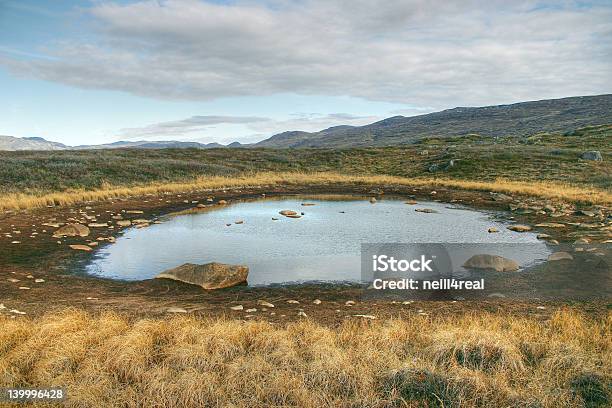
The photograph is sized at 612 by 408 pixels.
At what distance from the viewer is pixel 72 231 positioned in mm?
18078

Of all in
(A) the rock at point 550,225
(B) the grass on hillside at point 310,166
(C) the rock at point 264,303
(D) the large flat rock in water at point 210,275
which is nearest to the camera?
(C) the rock at point 264,303

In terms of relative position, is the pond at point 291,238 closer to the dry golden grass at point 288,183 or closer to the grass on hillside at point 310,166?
the dry golden grass at point 288,183

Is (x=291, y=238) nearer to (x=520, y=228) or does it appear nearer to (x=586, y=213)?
(x=520, y=228)

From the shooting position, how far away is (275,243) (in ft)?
56.0

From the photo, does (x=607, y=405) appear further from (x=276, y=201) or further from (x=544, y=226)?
(x=276, y=201)

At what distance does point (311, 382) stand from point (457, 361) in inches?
89.8

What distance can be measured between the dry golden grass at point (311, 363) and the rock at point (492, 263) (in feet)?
15.2

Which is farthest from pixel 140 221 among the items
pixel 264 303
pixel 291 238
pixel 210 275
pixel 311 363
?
pixel 311 363

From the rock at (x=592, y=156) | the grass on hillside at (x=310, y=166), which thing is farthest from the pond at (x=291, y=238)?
the rock at (x=592, y=156)

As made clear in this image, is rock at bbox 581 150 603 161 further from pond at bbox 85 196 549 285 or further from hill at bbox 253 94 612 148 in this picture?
hill at bbox 253 94 612 148

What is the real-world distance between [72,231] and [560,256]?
1780cm

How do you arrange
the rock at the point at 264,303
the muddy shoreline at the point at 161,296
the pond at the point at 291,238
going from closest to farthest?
the muddy shoreline at the point at 161,296 < the rock at the point at 264,303 < the pond at the point at 291,238

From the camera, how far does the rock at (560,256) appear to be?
1389 centimetres

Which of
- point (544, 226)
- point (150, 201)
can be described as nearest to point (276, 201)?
point (150, 201)
